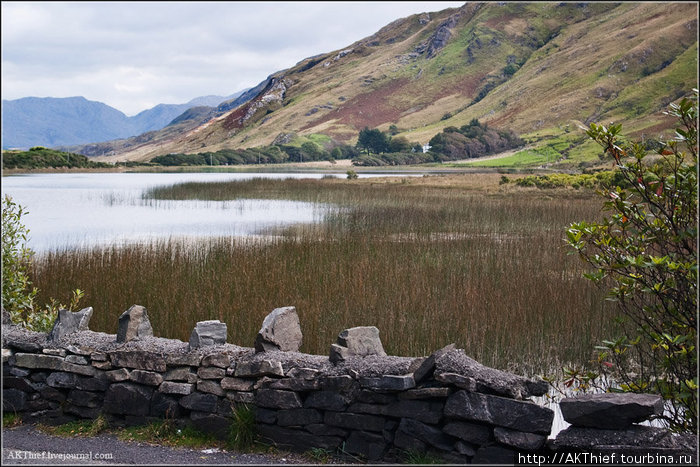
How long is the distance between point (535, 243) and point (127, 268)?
920 centimetres

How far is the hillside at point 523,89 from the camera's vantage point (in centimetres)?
10631

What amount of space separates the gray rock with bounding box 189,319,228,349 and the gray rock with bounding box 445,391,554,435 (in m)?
2.41

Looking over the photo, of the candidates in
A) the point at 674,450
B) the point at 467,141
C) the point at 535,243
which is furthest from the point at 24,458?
the point at 467,141

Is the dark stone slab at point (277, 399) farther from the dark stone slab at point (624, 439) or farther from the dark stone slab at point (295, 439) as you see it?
the dark stone slab at point (624, 439)

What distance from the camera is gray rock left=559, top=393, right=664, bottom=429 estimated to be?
4902 mm

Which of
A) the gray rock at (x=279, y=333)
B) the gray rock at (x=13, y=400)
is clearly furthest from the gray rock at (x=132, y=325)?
the gray rock at (x=279, y=333)

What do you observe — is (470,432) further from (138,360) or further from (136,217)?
(136,217)

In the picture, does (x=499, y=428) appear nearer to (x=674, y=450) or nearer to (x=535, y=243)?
(x=674, y=450)

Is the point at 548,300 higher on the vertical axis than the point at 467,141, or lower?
lower

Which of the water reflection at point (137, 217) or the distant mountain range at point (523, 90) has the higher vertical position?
the distant mountain range at point (523, 90)

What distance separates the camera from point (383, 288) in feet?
36.6

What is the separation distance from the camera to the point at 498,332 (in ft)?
28.5

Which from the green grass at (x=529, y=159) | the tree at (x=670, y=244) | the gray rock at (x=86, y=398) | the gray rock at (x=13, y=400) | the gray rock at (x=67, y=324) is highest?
the green grass at (x=529, y=159)

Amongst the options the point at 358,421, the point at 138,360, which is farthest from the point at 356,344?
the point at 138,360
